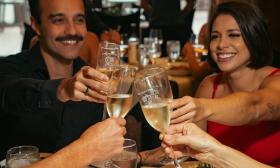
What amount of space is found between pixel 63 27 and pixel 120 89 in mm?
1019

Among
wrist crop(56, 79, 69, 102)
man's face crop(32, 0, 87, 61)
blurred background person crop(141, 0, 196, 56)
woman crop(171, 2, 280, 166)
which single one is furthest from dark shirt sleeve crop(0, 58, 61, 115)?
blurred background person crop(141, 0, 196, 56)

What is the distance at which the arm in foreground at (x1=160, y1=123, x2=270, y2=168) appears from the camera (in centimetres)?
120

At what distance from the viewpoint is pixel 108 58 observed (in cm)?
127


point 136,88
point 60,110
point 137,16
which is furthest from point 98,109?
point 137,16

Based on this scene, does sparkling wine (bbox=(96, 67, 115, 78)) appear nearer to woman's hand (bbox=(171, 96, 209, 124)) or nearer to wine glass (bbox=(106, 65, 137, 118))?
wine glass (bbox=(106, 65, 137, 118))

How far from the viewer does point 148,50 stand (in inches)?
137

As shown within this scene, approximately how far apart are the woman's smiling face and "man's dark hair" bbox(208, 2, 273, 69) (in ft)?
0.07

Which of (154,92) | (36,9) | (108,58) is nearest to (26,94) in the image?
(108,58)

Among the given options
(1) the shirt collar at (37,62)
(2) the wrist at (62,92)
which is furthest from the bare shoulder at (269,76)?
(1) the shirt collar at (37,62)

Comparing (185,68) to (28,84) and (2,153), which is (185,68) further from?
(28,84)

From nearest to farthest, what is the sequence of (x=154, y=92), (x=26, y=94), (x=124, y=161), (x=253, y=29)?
(x=154, y=92)
(x=124, y=161)
(x=26, y=94)
(x=253, y=29)

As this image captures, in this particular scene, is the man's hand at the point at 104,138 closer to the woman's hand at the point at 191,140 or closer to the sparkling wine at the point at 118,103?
the sparkling wine at the point at 118,103

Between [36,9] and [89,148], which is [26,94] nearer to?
[89,148]

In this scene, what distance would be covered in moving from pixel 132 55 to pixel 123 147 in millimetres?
2393
